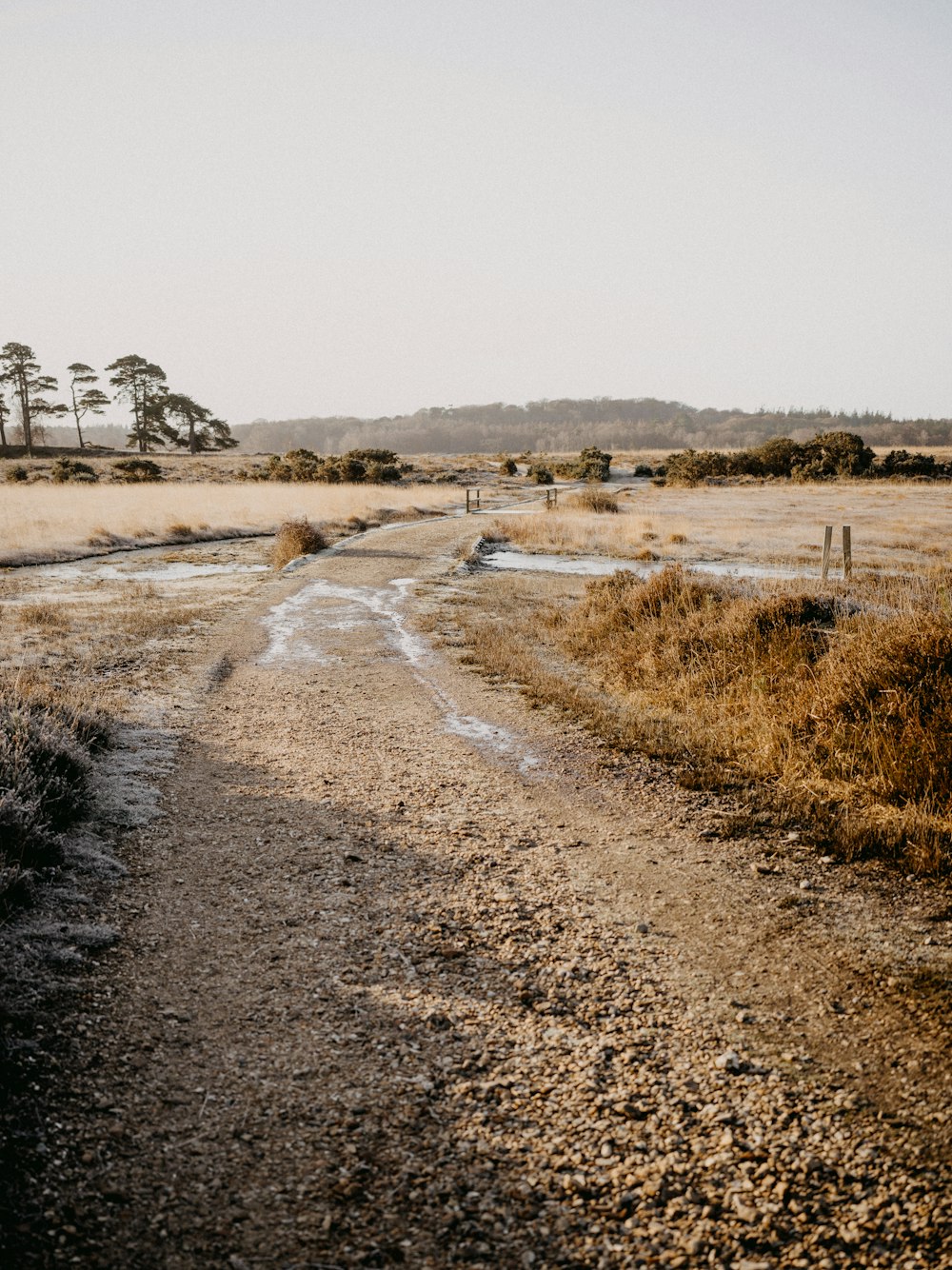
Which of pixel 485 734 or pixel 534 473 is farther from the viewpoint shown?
pixel 534 473

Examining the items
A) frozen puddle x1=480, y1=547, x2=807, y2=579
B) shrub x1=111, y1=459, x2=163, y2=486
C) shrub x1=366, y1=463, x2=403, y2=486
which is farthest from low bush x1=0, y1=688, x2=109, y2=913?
shrub x1=366, y1=463, x2=403, y2=486

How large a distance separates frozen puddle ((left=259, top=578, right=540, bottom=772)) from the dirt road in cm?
183

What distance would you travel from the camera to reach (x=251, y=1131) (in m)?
3.34

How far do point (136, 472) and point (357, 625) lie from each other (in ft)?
153

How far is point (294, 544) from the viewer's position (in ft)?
81.8

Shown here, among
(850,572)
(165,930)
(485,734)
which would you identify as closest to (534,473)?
(850,572)

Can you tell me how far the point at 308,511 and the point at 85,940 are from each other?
34002 mm

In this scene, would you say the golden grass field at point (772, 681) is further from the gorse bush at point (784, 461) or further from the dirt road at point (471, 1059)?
the gorse bush at point (784, 461)

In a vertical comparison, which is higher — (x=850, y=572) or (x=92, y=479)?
(x=92, y=479)

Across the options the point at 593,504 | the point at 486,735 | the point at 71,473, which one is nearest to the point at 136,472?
the point at 71,473

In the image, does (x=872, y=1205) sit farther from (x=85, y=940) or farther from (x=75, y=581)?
(x=75, y=581)

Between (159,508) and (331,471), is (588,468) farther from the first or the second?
(159,508)

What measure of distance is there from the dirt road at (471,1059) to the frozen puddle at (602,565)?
16.1m

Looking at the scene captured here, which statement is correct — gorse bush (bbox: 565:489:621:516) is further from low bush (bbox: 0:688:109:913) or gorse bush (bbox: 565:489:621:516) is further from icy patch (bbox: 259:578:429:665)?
low bush (bbox: 0:688:109:913)
